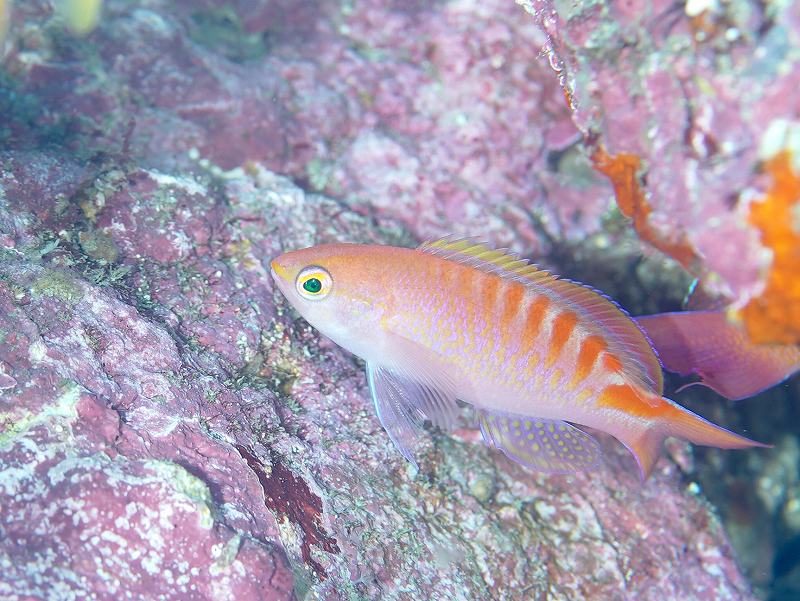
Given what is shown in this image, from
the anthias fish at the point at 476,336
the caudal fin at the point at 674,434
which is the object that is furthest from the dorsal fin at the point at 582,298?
the caudal fin at the point at 674,434

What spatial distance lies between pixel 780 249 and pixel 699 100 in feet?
2.32

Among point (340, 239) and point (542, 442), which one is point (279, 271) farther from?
point (542, 442)

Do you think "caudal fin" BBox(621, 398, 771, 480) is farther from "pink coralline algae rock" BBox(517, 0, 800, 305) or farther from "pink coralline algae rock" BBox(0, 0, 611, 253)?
"pink coralline algae rock" BBox(0, 0, 611, 253)

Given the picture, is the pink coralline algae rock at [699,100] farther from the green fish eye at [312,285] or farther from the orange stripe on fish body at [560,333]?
the green fish eye at [312,285]

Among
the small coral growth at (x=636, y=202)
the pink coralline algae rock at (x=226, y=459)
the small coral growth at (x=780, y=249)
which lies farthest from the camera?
the small coral growth at (x=636, y=202)

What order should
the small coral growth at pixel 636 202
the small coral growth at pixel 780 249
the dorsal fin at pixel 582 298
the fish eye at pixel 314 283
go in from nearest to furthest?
the small coral growth at pixel 780 249, the small coral growth at pixel 636 202, the dorsal fin at pixel 582 298, the fish eye at pixel 314 283

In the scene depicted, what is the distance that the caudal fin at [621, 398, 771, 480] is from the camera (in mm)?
2521

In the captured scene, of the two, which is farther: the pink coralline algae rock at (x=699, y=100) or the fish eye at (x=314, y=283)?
the fish eye at (x=314, y=283)

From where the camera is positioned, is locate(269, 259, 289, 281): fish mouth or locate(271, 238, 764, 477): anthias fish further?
locate(269, 259, 289, 281): fish mouth

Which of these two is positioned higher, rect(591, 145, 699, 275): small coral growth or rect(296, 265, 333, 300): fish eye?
rect(591, 145, 699, 275): small coral growth

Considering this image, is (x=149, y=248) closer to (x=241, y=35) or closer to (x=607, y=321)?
(x=607, y=321)

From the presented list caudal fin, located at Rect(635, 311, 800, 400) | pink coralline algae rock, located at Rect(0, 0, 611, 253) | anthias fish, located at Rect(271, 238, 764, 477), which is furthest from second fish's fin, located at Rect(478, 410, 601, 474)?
pink coralline algae rock, located at Rect(0, 0, 611, 253)

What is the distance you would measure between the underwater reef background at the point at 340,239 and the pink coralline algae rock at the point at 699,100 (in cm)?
1

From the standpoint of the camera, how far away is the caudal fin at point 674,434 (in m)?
2.52
